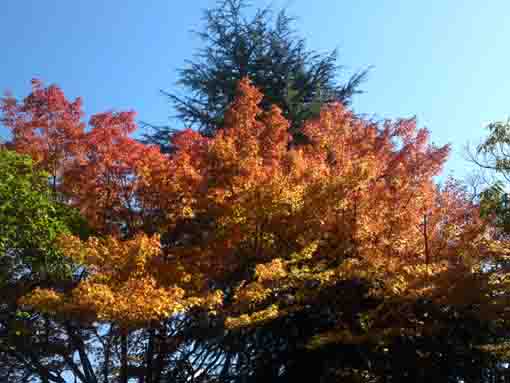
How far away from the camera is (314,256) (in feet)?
32.3

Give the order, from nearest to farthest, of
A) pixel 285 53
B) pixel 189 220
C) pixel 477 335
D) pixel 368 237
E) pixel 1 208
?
pixel 1 208, pixel 368 237, pixel 477 335, pixel 189 220, pixel 285 53

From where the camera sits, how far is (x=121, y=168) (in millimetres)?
10164

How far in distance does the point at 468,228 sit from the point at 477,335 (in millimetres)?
2023

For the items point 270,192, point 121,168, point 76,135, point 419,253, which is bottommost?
point 419,253

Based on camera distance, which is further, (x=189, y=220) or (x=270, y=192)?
(x=189, y=220)

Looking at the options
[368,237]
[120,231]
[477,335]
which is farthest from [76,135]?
[477,335]

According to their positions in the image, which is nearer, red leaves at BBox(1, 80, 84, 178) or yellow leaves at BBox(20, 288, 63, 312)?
yellow leaves at BBox(20, 288, 63, 312)

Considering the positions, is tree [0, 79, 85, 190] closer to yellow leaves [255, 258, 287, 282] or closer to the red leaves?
the red leaves

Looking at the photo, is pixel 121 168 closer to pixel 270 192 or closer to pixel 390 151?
pixel 270 192

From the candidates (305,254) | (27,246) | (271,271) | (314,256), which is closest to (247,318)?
(271,271)

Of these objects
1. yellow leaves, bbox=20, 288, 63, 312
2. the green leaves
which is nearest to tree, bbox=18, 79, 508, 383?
yellow leaves, bbox=20, 288, 63, 312

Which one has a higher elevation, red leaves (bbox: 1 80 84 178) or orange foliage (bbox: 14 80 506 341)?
red leaves (bbox: 1 80 84 178)

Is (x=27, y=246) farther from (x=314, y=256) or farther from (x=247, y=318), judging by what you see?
(x=314, y=256)

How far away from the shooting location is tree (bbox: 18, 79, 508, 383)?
8.49 m
